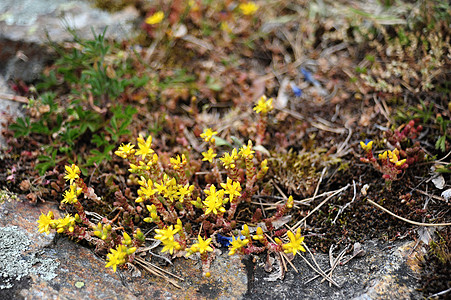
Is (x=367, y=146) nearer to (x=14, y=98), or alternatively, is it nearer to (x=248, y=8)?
(x=248, y=8)

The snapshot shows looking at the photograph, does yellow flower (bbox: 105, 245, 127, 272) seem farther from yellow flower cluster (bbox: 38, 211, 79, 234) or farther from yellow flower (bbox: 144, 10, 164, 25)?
yellow flower (bbox: 144, 10, 164, 25)

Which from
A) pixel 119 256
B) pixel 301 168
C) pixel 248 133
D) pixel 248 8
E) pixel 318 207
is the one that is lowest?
pixel 318 207

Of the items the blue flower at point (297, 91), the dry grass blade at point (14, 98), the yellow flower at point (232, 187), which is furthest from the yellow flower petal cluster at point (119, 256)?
the blue flower at point (297, 91)

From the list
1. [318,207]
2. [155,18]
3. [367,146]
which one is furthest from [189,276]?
[155,18]

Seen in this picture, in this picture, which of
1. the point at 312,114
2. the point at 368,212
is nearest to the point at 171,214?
the point at 368,212

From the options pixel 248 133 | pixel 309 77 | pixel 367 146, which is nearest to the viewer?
pixel 367 146

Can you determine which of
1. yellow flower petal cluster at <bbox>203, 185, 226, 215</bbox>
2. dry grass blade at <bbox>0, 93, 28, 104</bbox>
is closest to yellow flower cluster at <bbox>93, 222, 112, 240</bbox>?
yellow flower petal cluster at <bbox>203, 185, 226, 215</bbox>

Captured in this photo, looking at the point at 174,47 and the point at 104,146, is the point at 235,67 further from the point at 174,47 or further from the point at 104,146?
the point at 104,146
